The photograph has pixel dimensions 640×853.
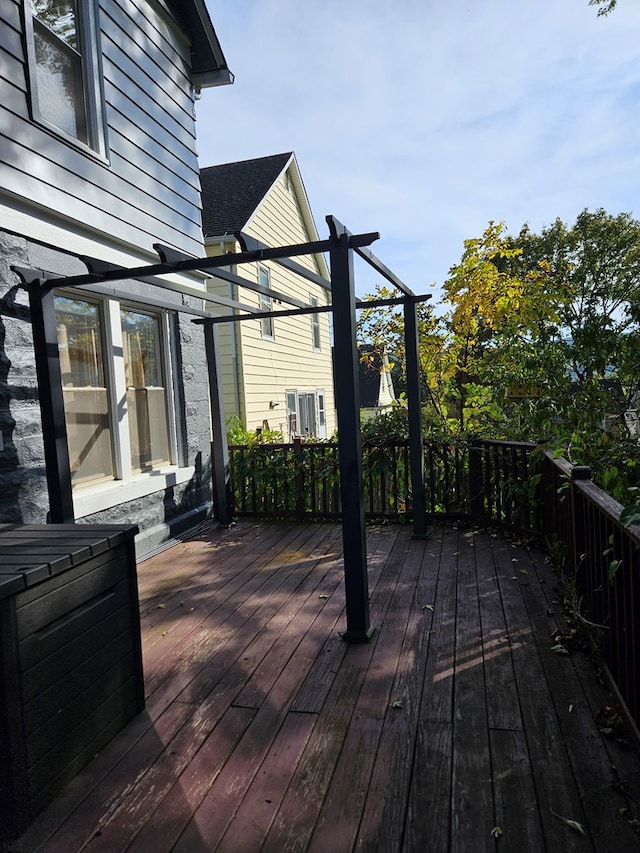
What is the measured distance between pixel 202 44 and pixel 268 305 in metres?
5.64

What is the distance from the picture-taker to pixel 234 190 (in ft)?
36.3

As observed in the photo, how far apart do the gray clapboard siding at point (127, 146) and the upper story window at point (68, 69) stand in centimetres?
12

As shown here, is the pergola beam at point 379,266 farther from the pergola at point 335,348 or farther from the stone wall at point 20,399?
the stone wall at point 20,399

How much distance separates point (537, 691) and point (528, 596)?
1188mm

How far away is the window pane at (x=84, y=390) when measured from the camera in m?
4.02

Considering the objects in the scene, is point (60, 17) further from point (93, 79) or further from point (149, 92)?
point (149, 92)

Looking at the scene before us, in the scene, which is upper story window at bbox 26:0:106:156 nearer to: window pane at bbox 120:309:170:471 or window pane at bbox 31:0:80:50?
window pane at bbox 31:0:80:50

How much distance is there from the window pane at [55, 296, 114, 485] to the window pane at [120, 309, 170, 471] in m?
0.34

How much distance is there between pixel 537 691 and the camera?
7.73ft

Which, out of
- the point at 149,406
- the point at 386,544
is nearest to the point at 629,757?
the point at 386,544

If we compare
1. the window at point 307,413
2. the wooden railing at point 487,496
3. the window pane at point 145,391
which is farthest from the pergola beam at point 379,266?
the window at point 307,413

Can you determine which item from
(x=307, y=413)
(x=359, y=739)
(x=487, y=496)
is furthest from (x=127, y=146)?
(x=307, y=413)

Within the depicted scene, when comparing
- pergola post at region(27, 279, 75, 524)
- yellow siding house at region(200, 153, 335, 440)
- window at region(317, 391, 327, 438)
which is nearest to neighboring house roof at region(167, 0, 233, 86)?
yellow siding house at region(200, 153, 335, 440)

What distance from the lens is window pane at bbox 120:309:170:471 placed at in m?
4.75
